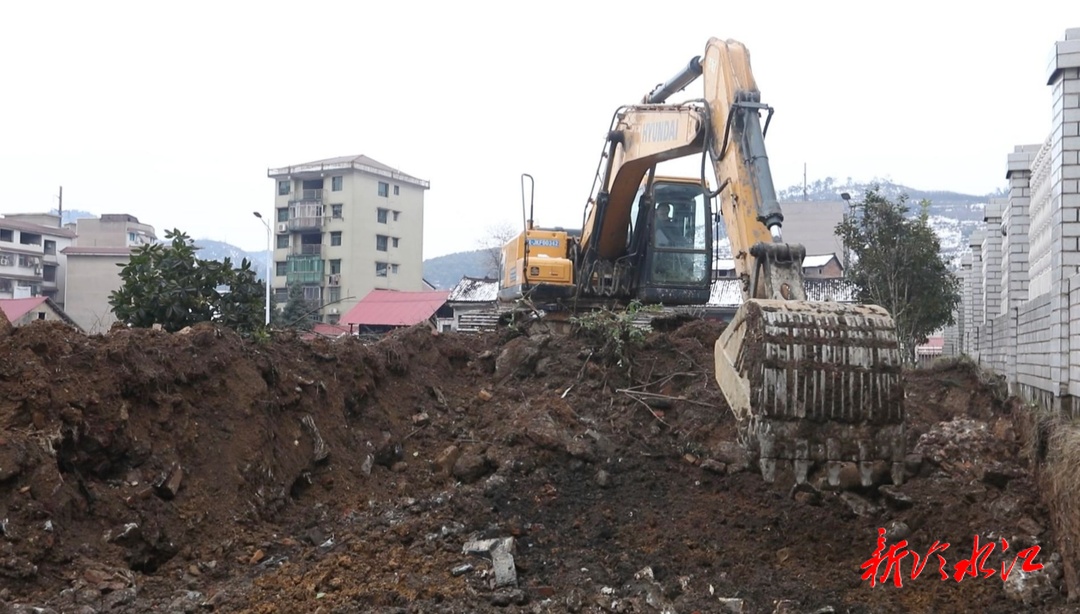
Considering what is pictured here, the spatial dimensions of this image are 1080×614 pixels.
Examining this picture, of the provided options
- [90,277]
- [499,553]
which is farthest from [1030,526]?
[90,277]

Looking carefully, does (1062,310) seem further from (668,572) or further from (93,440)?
(93,440)

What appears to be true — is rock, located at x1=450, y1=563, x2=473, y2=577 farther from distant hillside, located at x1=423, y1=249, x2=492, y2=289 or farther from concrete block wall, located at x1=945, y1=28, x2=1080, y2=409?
distant hillside, located at x1=423, y1=249, x2=492, y2=289

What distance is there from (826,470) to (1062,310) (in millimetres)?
2651

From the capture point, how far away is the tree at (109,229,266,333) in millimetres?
10500

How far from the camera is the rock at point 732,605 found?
5121 mm

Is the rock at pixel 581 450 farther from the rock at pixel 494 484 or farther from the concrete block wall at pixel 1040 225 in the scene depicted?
the concrete block wall at pixel 1040 225

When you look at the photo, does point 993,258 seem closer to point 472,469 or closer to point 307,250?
point 472,469

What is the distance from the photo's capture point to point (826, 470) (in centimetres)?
637

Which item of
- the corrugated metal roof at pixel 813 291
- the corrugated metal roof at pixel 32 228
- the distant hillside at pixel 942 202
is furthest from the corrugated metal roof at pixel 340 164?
the distant hillside at pixel 942 202

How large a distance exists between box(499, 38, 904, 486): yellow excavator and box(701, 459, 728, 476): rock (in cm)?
22

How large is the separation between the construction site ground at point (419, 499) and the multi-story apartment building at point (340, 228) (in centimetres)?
4099

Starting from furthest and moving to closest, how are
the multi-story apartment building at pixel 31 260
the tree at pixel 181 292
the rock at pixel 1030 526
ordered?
the multi-story apartment building at pixel 31 260, the tree at pixel 181 292, the rock at pixel 1030 526

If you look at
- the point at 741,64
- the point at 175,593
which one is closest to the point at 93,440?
the point at 175,593

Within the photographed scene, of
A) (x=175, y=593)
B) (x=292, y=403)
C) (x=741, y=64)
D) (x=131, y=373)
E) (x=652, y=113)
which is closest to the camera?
(x=175, y=593)
